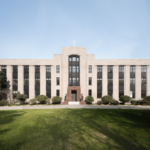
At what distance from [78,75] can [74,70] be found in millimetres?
2235

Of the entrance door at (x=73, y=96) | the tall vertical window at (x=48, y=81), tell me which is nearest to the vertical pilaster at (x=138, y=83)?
the entrance door at (x=73, y=96)

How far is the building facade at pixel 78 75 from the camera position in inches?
1235

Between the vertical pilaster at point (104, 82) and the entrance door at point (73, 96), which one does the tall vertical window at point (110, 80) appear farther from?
the entrance door at point (73, 96)

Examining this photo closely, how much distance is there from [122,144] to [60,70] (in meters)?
27.9

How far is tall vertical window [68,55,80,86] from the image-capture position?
31434mm

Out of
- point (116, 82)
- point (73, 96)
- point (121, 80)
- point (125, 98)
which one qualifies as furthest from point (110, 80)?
point (73, 96)

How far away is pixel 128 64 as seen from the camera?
105ft

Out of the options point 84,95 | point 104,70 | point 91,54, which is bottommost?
point 84,95

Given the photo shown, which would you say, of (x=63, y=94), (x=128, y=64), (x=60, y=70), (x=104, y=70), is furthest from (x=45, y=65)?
(x=128, y=64)

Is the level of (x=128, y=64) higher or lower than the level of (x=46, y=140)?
higher

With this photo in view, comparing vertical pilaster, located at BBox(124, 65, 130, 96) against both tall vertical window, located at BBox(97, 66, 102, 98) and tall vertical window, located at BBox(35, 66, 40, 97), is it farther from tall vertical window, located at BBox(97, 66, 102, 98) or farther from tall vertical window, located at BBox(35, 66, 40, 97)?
tall vertical window, located at BBox(35, 66, 40, 97)

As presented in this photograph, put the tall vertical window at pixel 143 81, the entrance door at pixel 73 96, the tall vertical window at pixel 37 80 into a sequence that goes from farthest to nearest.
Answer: the tall vertical window at pixel 37 80
the tall vertical window at pixel 143 81
the entrance door at pixel 73 96

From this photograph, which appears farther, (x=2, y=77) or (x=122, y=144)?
(x=2, y=77)

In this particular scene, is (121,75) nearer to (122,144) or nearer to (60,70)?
(60,70)
